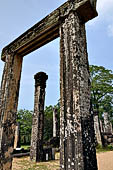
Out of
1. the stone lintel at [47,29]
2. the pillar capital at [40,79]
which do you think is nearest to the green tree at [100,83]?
the pillar capital at [40,79]

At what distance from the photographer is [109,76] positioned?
52.1ft

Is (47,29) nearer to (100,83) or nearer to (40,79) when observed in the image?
(40,79)

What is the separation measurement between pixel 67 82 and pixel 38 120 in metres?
5.44

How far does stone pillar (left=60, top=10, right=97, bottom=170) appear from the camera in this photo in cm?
176

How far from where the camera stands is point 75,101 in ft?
6.47

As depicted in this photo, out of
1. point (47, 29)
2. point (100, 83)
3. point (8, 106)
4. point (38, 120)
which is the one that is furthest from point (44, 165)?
point (100, 83)

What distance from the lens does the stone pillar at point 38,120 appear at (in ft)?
22.1

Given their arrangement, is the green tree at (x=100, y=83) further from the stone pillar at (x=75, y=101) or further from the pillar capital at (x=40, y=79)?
the stone pillar at (x=75, y=101)

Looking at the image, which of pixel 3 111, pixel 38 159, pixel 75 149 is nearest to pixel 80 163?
pixel 75 149

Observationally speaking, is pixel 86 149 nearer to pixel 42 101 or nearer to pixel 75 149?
pixel 75 149

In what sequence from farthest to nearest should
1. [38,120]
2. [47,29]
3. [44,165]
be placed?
1. [38,120]
2. [44,165]
3. [47,29]

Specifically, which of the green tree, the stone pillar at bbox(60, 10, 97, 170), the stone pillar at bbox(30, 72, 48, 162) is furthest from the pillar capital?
the green tree

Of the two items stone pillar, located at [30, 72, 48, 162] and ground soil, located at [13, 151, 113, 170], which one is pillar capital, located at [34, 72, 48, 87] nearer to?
stone pillar, located at [30, 72, 48, 162]

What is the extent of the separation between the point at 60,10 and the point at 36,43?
0.95 metres
